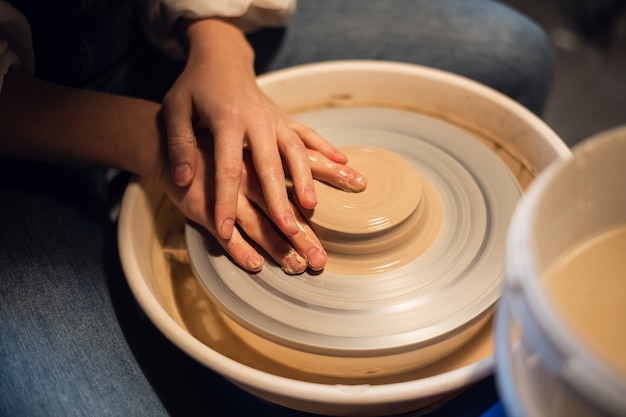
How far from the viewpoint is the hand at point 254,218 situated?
82 centimetres

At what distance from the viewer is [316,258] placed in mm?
810

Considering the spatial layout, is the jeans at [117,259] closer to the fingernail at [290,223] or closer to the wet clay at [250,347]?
the wet clay at [250,347]

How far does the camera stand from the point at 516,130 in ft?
3.45

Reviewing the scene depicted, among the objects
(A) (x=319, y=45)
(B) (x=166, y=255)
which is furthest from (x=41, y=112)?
(A) (x=319, y=45)

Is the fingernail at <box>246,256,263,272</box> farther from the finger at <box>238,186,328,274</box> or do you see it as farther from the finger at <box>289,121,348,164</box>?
the finger at <box>289,121,348,164</box>

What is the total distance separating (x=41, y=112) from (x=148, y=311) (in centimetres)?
36

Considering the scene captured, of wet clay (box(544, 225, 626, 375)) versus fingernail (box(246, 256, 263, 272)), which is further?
Result: fingernail (box(246, 256, 263, 272))

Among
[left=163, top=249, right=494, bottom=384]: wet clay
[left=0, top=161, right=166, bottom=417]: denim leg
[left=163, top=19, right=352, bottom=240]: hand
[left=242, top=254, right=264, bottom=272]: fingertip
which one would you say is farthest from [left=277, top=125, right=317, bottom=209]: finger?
[left=0, top=161, right=166, bottom=417]: denim leg

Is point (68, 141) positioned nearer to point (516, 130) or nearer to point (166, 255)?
point (166, 255)

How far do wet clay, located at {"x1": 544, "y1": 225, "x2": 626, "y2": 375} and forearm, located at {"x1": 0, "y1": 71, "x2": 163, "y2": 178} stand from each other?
23.9 inches

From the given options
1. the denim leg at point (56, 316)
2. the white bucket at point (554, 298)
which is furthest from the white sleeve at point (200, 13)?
the white bucket at point (554, 298)

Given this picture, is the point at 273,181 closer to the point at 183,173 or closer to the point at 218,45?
the point at 183,173

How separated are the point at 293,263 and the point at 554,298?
1.28 ft

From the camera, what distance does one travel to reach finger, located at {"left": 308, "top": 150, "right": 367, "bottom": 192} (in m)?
0.85
